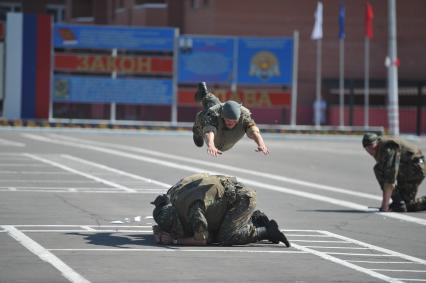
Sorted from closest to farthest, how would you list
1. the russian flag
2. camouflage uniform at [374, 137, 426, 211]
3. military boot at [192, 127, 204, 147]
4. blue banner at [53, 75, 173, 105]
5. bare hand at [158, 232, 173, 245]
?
bare hand at [158, 232, 173, 245]
military boot at [192, 127, 204, 147]
camouflage uniform at [374, 137, 426, 211]
the russian flag
blue banner at [53, 75, 173, 105]

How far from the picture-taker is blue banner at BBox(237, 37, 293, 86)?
166 ft

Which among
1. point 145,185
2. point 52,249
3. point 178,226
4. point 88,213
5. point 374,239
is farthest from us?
point 145,185

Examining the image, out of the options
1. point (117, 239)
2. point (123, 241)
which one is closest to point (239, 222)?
point (123, 241)

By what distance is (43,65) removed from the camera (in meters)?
49.0

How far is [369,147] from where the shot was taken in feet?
61.7

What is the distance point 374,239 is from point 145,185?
30.1 feet

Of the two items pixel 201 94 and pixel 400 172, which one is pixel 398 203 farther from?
pixel 201 94

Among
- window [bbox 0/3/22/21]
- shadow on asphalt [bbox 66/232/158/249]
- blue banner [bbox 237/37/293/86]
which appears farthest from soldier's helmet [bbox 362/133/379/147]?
window [bbox 0/3/22/21]

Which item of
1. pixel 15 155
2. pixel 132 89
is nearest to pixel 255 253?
pixel 15 155

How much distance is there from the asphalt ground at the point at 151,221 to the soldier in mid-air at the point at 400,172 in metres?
0.29

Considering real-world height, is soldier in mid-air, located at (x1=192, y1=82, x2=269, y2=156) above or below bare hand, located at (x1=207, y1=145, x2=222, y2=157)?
above

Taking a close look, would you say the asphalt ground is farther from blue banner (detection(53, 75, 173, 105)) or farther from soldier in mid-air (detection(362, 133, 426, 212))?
blue banner (detection(53, 75, 173, 105))

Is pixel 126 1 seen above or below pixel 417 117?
above

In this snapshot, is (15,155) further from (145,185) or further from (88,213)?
(88,213)
